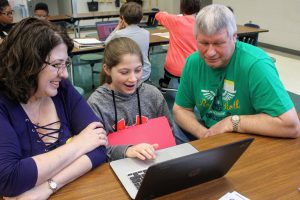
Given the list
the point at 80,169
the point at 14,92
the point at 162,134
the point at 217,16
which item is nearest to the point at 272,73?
the point at 217,16

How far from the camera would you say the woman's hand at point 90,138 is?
1146 mm

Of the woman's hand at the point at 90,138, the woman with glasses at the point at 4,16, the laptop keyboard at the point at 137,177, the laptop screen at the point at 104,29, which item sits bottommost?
the laptop keyboard at the point at 137,177

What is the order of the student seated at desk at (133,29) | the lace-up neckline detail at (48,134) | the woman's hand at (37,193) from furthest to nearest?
the student seated at desk at (133,29) < the lace-up neckline detail at (48,134) < the woman's hand at (37,193)

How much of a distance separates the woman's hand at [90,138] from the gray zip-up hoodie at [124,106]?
1.07 feet

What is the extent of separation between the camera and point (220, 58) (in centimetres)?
149

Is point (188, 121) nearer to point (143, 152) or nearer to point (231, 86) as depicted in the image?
point (231, 86)

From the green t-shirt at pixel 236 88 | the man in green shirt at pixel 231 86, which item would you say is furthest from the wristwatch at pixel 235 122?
the green t-shirt at pixel 236 88

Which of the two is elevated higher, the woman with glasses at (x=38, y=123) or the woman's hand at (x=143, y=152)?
the woman with glasses at (x=38, y=123)

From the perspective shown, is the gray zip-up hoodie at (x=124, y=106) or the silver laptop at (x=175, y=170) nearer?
the silver laptop at (x=175, y=170)

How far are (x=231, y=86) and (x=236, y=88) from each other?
3 cm

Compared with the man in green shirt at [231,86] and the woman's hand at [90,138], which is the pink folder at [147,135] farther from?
the man in green shirt at [231,86]

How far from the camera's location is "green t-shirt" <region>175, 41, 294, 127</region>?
1.42 m

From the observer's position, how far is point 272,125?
4.48 ft

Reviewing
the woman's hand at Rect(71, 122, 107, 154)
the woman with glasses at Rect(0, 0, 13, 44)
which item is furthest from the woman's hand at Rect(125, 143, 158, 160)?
the woman with glasses at Rect(0, 0, 13, 44)
